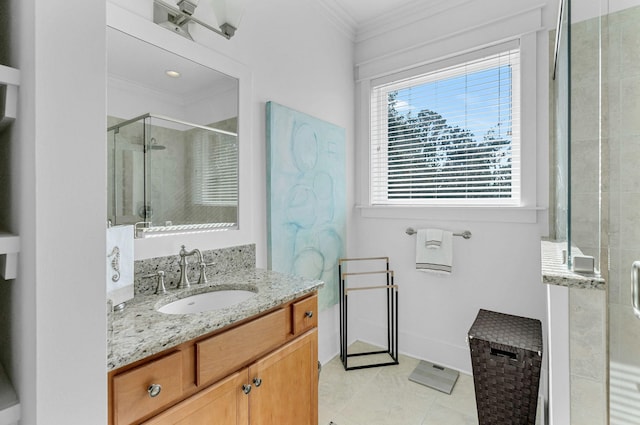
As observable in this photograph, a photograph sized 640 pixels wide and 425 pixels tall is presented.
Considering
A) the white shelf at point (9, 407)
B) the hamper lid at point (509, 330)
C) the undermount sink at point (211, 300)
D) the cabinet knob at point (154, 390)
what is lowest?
the hamper lid at point (509, 330)

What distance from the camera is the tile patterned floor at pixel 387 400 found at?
1.76 meters

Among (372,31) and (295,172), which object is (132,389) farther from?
(372,31)

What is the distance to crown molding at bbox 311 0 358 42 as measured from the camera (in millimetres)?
2273

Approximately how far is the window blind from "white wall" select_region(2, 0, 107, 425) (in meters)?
0.97

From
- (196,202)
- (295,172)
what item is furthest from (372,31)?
(196,202)

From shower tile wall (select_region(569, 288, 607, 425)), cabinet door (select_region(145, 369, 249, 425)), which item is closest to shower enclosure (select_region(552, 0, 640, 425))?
shower tile wall (select_region(569, 288, 607, 425))


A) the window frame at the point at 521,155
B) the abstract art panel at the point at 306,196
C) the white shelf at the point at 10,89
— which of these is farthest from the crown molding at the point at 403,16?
the white shelf at the point at 10,89

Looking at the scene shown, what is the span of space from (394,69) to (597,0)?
1.31 metres

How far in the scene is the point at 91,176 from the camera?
1.78ft

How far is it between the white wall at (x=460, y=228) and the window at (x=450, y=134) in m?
0.09

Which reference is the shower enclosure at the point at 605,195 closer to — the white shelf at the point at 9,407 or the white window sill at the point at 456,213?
the white window sill at the point at 456,213

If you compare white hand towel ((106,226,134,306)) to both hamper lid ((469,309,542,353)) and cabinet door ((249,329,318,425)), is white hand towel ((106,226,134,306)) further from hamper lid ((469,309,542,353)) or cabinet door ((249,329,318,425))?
hamper lid ((469,309,542,353))

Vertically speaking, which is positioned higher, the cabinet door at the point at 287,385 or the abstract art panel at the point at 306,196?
the abstract art panel at the point at 306,196

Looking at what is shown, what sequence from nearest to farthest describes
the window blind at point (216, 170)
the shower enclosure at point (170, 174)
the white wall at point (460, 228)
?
the shower enclosure at point (170, 174) → the window blind at point (216, 170) → the white wall at point (460, 228)
